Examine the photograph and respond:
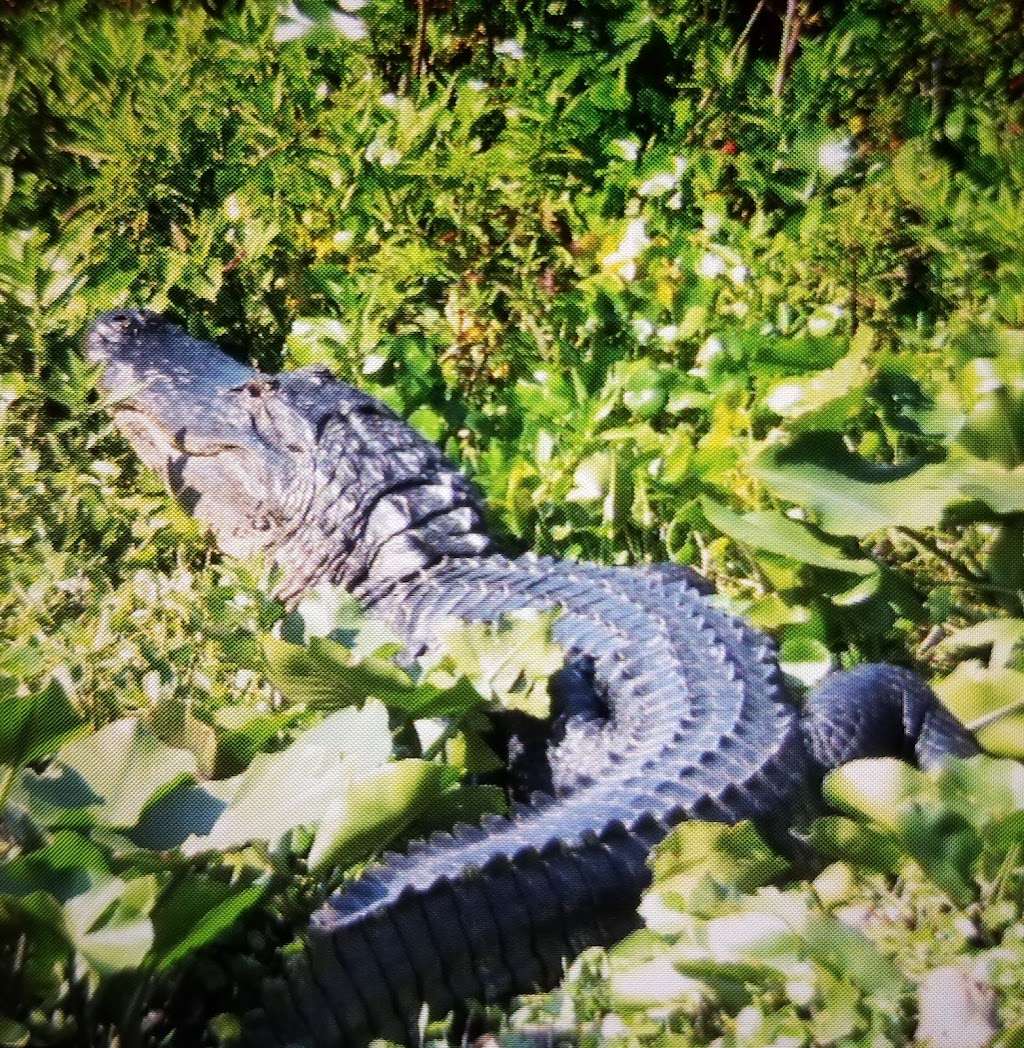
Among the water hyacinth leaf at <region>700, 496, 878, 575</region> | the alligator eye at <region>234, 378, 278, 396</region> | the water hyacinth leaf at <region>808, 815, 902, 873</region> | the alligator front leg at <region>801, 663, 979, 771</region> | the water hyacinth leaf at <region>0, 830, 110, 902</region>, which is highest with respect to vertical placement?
the alligator eye at <region>234, 378, 278, 396</region>

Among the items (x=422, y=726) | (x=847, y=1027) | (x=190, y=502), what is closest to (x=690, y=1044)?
Answer: (x=847, y=1027)

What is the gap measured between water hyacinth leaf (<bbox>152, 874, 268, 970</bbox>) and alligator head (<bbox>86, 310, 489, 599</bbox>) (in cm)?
170

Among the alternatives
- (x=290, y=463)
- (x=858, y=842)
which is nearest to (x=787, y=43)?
(x=290, y=463)

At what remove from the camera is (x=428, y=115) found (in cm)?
428

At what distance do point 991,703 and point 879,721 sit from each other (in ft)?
0.78

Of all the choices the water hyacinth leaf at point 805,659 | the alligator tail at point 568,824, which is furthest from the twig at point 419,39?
the water hyacinth leaf at point 805,659

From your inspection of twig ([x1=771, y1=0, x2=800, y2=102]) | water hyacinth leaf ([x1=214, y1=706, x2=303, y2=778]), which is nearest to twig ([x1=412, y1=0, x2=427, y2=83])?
twig ([x1=771, y1=0, x2=800, y2=102])

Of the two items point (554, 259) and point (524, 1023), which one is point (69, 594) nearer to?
point (524, 1023)

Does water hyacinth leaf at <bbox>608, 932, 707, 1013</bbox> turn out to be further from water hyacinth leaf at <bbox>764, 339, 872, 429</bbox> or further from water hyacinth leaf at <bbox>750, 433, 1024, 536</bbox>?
water hyacinth leaf at <bbox>764, 339, 872, 429</bbox>

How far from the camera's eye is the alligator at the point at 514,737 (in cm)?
170

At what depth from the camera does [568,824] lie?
198 cm

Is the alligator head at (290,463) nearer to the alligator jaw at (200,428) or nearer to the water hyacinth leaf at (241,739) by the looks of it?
the alligator jaw at (200,428)

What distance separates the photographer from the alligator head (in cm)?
319

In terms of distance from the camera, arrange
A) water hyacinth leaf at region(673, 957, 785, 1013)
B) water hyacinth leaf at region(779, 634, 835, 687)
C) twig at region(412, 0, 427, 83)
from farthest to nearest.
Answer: twig at region(412, 0, 427, 83)
water hyacinth leaf at region(779, 634, 835, 687)
water hyacinth leaf at region(673, 957, 785, 1013)
